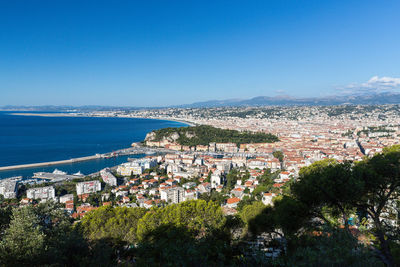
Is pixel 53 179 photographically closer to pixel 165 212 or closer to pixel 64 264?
pixel 165 212

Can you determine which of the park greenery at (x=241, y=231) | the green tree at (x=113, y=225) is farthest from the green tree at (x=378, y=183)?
the green tree at (x=113, y=225)

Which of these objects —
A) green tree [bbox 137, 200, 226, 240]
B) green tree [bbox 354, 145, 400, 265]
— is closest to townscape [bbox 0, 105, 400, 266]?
green tree [bbox 354, 145, 400, 265]

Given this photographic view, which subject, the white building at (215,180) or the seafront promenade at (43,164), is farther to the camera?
the seafront promenade at (43,164)

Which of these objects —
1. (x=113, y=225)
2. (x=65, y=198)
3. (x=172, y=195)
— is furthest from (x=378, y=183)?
(x=65, y=198)

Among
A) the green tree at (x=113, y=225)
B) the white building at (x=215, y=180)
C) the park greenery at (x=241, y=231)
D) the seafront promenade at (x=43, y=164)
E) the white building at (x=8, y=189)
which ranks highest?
the park greenery at (x=241, y=231)

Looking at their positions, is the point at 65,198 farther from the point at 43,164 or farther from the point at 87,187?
the point at 43,164

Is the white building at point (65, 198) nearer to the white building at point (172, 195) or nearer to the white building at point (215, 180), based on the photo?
the white building at point (172, 195)
